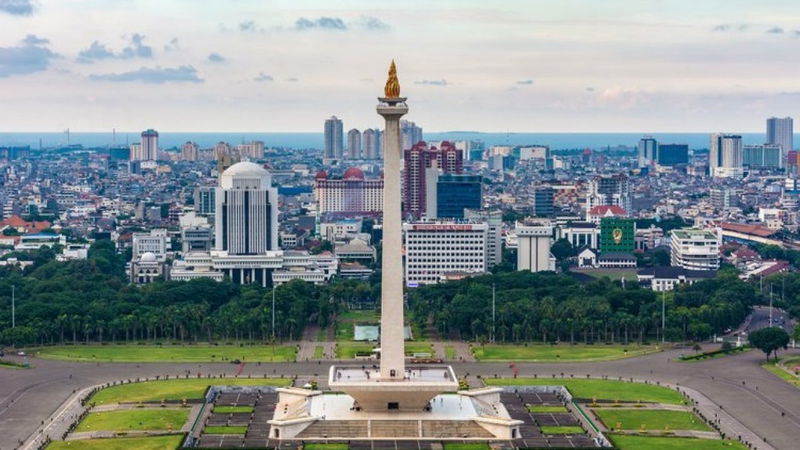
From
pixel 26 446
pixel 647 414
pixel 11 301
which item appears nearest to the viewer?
pixel 26 446

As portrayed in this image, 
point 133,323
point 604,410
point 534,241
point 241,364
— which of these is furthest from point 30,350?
point 534,241

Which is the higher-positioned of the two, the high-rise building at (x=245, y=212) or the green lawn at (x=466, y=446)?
the high-rise building at (x=245, y=212)

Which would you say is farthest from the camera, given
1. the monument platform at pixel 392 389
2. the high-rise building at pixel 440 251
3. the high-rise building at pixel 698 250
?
the high-rise building at pixel 698 250

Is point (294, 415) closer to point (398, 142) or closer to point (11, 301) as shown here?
point (398, 142)

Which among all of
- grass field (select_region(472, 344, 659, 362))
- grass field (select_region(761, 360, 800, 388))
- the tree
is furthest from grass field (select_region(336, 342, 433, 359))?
grass field (select_region(761, 360, 800, 388))

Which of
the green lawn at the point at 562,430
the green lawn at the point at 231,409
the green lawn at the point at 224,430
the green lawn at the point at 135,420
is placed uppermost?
the green lawn at the point at 231,409

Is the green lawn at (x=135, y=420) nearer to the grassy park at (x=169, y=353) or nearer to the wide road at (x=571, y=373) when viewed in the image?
the wide road at (x=571, y=373)

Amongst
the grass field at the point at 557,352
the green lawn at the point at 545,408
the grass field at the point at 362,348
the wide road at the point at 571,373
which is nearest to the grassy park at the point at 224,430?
the wide road at the point at 571,373
